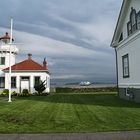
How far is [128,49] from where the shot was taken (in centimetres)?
2262

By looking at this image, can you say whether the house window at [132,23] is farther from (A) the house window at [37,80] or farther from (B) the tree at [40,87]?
(A) the house window at [37,80]

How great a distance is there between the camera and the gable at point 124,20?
71.5 feet

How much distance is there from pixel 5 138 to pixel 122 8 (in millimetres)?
17936

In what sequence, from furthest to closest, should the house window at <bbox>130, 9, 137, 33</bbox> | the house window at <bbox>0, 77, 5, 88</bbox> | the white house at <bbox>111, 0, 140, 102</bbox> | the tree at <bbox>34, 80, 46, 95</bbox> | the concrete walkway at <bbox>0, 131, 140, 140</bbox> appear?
the house window at <bbox>0, 77, 5, 88</bbox>
the tree at <bbox>34, 80, 46, 95</bbox>
the house window at <bbox>130, 9, 137, 33</bbox>
the white house at <bbox>111, 0, 140, 102</bbox>
the concrete walkway at <bbox>0, 131, 140, 140</bbox>

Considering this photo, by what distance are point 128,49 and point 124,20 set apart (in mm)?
3450

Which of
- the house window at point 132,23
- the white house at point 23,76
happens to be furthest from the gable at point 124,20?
the white house at point 23,76

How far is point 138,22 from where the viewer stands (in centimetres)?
2086

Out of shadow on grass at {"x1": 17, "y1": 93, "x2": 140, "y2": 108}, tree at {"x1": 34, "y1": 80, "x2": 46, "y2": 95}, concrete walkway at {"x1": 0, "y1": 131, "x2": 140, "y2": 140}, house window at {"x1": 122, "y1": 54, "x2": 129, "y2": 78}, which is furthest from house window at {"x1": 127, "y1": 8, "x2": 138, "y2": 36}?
tree at {"x1": 34, "y1": 80, "x2": 46, "y2": 95}

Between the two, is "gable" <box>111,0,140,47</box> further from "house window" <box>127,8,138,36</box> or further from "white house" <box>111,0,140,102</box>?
"house window" <box>127,8,138,36</box>

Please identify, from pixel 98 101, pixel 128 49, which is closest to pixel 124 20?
pixel 128 49

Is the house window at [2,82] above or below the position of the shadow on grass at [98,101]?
above

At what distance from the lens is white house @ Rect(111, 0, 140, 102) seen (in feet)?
67.7

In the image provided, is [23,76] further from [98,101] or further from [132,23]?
[132,23]

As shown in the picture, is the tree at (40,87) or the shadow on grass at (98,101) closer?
the shadow on grass at (98,101)
